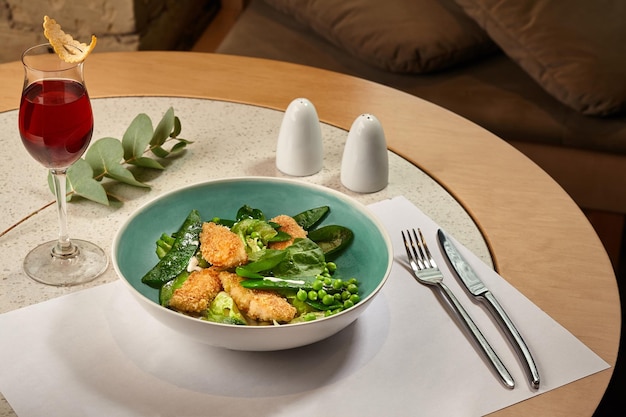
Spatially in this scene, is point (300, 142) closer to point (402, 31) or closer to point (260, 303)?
point (260, 303)

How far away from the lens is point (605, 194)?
84.2 inches

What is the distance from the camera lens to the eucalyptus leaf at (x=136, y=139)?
4.06 ft

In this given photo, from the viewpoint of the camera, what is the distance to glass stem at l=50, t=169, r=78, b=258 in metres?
0.99

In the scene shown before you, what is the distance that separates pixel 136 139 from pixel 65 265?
299mm

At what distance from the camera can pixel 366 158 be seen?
3.91 ft

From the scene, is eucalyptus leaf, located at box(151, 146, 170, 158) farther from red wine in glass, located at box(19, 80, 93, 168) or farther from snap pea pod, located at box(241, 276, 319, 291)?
snap pea pod, located at box(241, 276, 319, 291)

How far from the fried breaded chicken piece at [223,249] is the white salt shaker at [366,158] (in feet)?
1.06

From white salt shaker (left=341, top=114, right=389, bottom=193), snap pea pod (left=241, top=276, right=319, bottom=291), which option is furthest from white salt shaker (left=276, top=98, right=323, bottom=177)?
snap pea pod (left=241, top=276, right=319, bottom=291)

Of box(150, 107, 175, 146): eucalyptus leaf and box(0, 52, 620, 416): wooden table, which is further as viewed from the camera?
box(150, 107, 175, 146): eucalyptus leaf

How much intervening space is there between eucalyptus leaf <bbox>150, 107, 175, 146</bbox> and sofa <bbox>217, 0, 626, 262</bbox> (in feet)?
3.44

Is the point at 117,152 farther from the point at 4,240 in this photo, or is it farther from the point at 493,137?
the point at 493,137

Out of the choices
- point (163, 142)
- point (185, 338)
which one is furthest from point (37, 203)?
point (185, 338)

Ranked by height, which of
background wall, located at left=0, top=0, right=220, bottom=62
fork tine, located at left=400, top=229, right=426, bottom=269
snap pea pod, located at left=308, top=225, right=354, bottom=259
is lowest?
background wall, located at left=0, top=0, right=220, bottom=62

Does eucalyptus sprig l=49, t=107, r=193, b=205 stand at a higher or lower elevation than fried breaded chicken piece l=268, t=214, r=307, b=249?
lower
